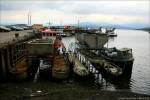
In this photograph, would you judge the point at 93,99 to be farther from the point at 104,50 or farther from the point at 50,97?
the point at 104,50

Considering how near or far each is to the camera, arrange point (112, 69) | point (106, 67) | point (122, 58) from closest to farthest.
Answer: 1. point (112, 69)
2. point (106, 67)
3. point (122, 58)

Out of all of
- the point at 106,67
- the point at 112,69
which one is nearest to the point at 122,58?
the point at 106,67

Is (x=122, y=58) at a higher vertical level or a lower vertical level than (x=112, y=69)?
higher

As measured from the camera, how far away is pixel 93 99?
29.0 meters

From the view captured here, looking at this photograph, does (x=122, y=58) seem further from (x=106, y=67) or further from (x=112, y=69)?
(x=112, y=69)

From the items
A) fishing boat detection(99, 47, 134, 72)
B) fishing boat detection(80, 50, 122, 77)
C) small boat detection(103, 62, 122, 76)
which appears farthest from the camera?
fishing boat detection(99, 47, 134, 72)

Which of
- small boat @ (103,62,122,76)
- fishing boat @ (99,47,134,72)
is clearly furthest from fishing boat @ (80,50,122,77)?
A: fishing boat @ (99,47,134,72)

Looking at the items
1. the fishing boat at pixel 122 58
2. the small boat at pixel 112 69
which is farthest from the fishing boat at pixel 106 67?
the fishing boat at pixel 122 58

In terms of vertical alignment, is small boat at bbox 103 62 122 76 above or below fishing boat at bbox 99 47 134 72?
below

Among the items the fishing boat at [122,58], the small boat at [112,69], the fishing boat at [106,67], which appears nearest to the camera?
the small boat at [112,69]

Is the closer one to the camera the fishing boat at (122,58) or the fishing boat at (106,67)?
the fishing boat at (106,67)

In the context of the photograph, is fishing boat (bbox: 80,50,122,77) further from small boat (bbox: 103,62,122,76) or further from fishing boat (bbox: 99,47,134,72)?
fishing boat (bbox: 99,47,134,72)

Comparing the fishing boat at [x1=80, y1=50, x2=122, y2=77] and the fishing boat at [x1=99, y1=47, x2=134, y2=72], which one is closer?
the fishing boat at [x1=80, y1=50, x2=122, y2=77]

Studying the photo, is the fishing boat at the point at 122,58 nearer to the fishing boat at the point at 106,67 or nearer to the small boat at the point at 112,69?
the fishing boat at the point at 106,67
